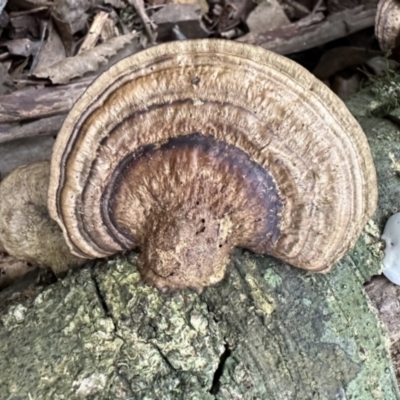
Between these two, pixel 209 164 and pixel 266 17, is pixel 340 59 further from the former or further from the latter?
pixel 209 164

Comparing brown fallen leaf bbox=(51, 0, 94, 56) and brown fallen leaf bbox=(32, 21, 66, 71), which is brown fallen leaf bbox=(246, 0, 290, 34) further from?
brown fallen leaf bbox=(32, 21, 66, 71)

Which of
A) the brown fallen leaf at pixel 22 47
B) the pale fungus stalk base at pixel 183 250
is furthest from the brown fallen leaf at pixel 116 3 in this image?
the pale fungus stalk base at pixel 183 250

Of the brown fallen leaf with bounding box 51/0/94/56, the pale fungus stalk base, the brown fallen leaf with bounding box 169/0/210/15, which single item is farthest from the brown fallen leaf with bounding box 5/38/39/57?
the pale fungus stalk base

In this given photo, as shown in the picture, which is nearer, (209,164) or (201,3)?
(209,164)

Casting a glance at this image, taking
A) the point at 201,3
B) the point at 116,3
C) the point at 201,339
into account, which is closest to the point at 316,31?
the point at 201,3

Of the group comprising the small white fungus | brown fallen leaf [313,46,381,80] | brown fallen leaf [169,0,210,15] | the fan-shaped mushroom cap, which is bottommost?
brown fallen leaf [313,46,381,80]

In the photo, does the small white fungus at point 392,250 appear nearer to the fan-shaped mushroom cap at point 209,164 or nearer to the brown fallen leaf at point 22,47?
the fan-shaped mushroom cap at point 209,164
